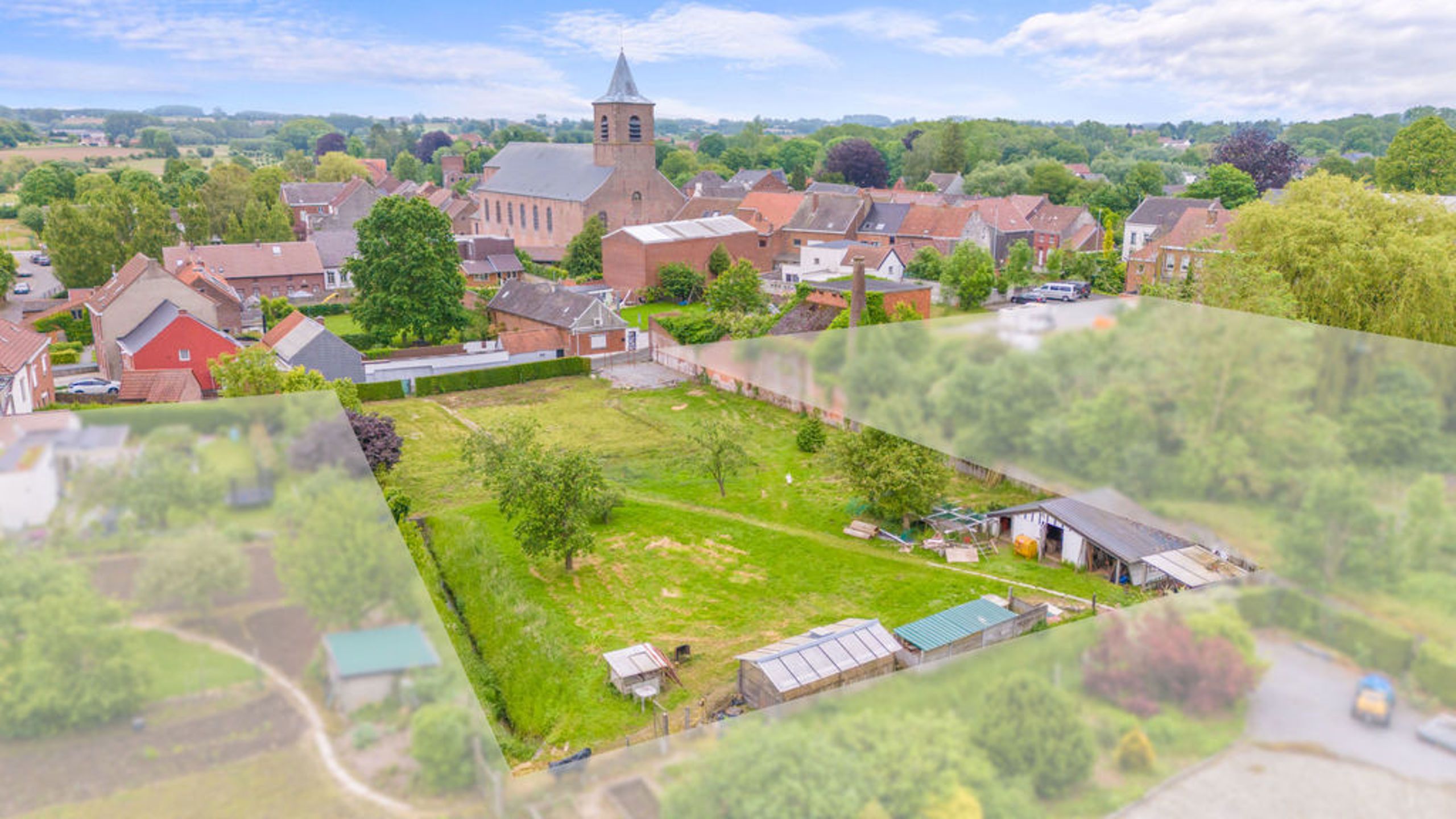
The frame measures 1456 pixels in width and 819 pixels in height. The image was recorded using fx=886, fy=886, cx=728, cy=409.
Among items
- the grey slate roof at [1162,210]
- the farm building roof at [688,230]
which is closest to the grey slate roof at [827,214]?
the farm building roof at [688,230]

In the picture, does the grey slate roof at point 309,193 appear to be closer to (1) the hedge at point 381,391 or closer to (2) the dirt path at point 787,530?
(1) the hedge at point 381,391

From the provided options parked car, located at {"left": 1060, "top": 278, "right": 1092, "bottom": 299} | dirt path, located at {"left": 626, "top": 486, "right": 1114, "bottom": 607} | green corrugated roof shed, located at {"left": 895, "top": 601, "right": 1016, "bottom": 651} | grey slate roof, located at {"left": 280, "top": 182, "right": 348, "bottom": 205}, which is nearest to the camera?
green corrugated roof shed, located at {"left": 895, "top": 601, "right": 1016, "bottom": 651}

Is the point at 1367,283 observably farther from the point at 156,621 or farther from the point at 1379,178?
the point at 1379,178

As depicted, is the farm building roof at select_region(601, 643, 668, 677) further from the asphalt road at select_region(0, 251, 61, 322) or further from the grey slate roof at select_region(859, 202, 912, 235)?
the grey slate roof at select_region(859, 202, 912, 235)

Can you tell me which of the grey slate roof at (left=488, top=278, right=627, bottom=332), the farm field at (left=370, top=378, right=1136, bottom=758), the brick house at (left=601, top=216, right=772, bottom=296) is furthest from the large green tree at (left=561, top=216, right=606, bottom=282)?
the farm field at (left=370, top=378, right=1136, bottom=758)

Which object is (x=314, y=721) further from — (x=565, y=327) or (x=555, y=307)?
(x=555, y=307)

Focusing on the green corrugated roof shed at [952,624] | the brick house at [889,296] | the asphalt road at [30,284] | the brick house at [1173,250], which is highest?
the brick house at [1173,250]
